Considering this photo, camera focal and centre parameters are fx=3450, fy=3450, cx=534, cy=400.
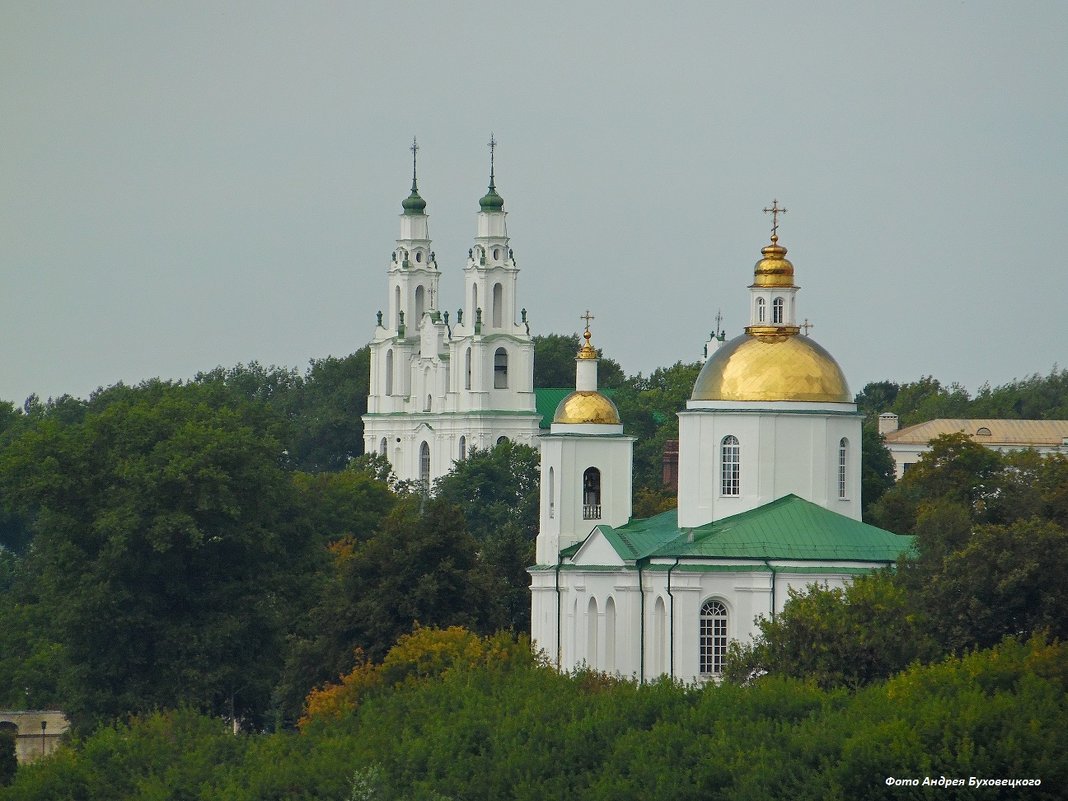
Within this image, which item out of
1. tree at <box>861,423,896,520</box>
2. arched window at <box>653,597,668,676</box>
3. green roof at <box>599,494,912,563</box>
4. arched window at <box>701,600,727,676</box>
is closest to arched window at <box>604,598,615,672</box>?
green roof at <box>599,494,912,563</box>

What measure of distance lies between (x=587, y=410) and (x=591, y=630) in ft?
21.6

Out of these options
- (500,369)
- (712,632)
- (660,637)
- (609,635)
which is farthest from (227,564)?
(500,369)

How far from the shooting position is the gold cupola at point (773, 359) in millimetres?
73438

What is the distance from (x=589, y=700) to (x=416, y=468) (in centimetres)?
8040

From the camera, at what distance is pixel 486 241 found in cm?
13975

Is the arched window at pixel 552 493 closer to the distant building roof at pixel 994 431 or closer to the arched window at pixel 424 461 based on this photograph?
the distant building roof at pixel 994 431

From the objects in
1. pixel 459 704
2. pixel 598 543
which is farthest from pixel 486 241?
pixel 459 704

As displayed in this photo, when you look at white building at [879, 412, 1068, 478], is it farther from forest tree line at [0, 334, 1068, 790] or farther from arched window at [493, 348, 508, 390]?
forest tree line at [0, 334, 1068, 790]

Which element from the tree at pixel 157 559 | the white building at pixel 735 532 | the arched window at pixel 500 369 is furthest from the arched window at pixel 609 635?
the arched window at pixel 500 369

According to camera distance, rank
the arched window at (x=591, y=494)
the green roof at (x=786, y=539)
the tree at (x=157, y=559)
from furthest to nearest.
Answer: the arched window at (x=591, y=494) → the tree at (x=157, y=559) → the green roof at (x=786, y=539)

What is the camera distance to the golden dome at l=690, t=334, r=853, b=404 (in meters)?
73.4

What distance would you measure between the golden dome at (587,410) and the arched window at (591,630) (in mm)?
5826

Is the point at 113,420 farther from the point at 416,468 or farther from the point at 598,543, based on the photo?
the point at 416,468

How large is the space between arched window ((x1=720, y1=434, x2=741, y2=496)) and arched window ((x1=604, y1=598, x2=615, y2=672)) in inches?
136
